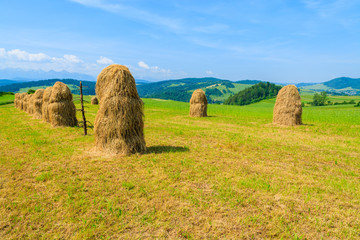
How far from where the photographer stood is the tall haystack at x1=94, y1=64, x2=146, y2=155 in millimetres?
8734

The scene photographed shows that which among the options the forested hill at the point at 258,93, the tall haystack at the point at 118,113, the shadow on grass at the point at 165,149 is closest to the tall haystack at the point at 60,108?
the tall haystack at the point at 118,113

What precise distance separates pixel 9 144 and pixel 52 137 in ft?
7.74

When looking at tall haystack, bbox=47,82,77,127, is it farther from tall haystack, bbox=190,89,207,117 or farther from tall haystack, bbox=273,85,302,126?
tall haystack, bbox=273,85,302,126

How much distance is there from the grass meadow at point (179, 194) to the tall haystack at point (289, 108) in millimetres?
9248

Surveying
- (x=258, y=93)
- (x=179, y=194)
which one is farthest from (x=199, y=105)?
(x=258, y=93)

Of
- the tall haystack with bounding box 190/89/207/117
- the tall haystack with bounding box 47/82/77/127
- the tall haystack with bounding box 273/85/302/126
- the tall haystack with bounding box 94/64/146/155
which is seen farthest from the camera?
the tall haystack with bounding box 190/89/207/117

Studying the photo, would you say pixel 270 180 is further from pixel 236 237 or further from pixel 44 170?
pixel 44 170

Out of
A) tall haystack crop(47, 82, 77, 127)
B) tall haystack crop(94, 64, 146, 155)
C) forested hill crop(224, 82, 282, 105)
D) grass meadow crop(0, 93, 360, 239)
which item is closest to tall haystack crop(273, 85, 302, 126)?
grass meadow crop(0, 93, 360, 239)

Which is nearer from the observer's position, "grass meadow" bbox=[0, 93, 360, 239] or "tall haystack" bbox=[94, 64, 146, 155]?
"grass meadow" bbox=[0, 93, 360, 239]

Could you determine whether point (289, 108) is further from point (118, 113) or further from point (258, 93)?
point (258, 93)

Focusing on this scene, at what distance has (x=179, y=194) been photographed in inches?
229

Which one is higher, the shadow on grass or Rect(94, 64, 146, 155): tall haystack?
Rect(94, 64, 146, 155): tall haystack

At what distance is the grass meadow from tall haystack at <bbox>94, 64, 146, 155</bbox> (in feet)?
2.24

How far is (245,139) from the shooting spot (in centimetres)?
1346
